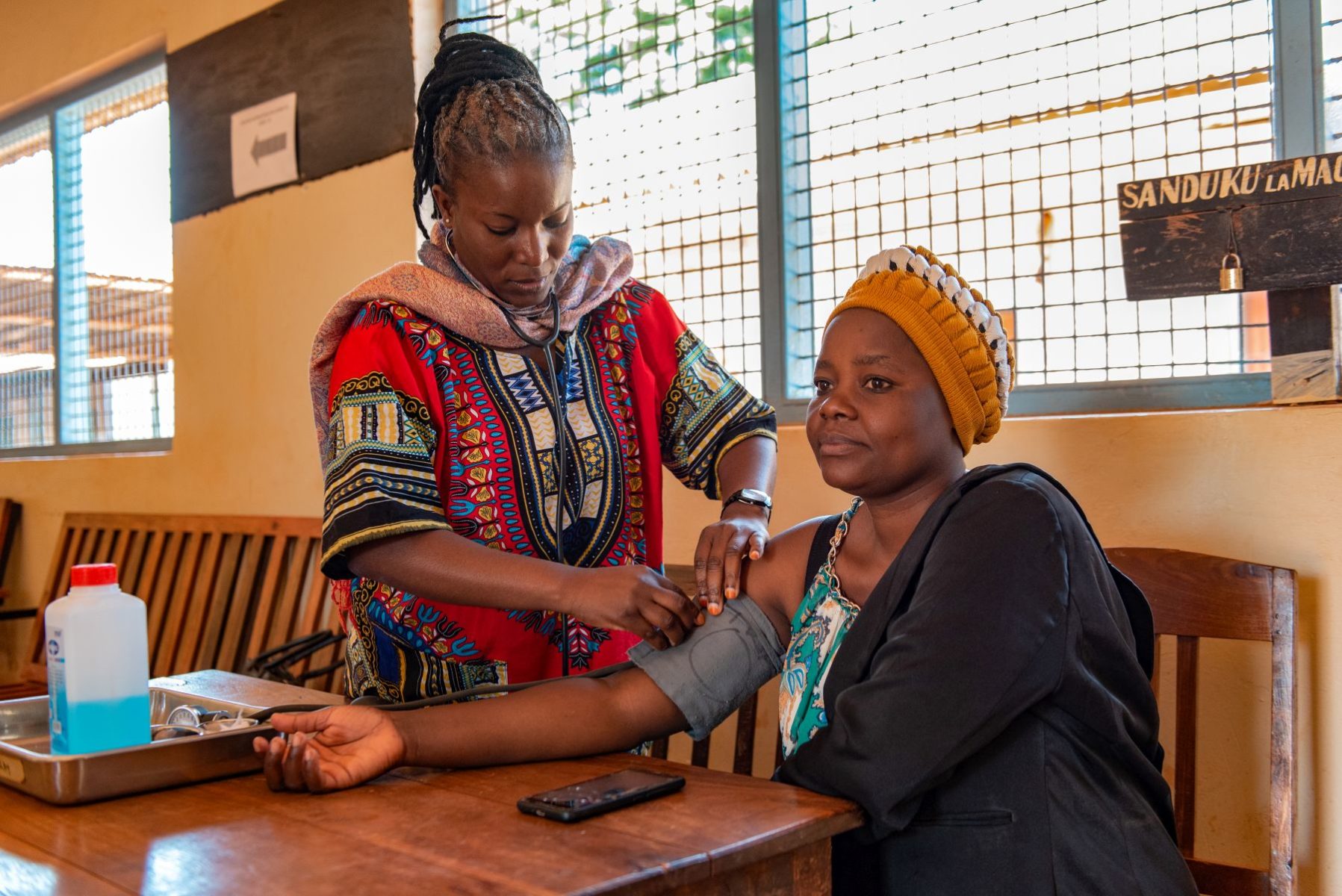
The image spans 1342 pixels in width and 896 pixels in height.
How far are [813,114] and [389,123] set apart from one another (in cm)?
137

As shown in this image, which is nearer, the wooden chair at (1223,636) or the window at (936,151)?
the wooden chair at (1223,636)

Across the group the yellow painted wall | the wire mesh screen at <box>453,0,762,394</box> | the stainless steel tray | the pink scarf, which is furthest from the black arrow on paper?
the stainless steel tray

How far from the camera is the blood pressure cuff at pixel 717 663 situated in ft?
4.92

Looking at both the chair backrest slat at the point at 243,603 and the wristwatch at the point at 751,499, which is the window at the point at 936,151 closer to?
the wristwatch at the point at 751,499

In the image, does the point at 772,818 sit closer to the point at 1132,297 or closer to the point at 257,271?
the point at 1132,297

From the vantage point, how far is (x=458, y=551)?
1.51 m

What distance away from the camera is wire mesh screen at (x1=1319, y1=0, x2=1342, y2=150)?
2.00m

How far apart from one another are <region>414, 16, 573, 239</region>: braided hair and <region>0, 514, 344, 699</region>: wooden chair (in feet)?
6.51

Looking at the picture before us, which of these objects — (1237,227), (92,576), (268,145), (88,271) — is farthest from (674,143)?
(88,271)

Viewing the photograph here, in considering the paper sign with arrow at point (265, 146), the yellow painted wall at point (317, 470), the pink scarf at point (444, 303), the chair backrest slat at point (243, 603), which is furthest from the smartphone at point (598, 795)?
the paper sign with arrow at point (265, 146)

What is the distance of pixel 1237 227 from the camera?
1.89 meters

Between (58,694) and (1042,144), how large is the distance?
6.45 feet

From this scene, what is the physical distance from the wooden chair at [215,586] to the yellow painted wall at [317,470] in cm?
11

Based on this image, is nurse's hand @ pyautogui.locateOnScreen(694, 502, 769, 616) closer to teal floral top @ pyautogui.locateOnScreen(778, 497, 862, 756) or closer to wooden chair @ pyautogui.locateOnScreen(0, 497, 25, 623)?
teal floral top @ pyautogui.locateOnScreen(778, 497, 862, 756)
